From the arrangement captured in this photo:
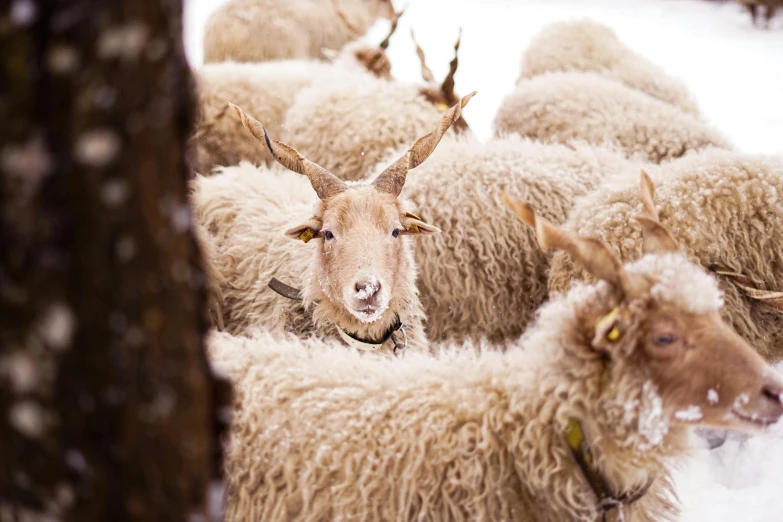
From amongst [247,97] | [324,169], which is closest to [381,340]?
[324,169]

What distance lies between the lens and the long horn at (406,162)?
3.43 metres

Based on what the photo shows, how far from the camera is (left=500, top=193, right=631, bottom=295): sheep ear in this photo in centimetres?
187

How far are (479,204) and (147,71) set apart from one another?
3.30m

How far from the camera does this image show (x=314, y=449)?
2156 mm

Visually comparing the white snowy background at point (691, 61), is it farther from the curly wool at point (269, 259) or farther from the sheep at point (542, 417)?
the curly wool at point (269, 259)

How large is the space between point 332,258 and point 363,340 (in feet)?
1.33

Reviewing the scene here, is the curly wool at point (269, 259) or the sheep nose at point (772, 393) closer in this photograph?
the sheep nose at point (772, 393)

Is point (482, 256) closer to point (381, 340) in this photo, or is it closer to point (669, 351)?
point (381, 340)

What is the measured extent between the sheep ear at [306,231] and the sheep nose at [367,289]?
407 mm

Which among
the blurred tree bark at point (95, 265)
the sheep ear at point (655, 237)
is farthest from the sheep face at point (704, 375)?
the blurred tree bark at point (95, 265)

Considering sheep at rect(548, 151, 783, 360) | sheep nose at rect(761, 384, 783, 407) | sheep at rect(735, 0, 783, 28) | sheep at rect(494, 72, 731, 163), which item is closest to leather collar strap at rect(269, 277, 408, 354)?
sheep at rect(548, 151, 783, 360)

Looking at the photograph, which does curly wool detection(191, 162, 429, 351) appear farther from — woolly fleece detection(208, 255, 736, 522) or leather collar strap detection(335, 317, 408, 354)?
woolly fleece detection(208, 255, 736, 522)

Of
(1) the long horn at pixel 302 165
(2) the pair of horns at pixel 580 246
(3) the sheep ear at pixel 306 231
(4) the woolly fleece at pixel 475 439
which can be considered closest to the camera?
(2) the pair of horns at pixel 580 246

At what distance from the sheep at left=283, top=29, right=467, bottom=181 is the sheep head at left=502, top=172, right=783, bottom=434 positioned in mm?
2985
